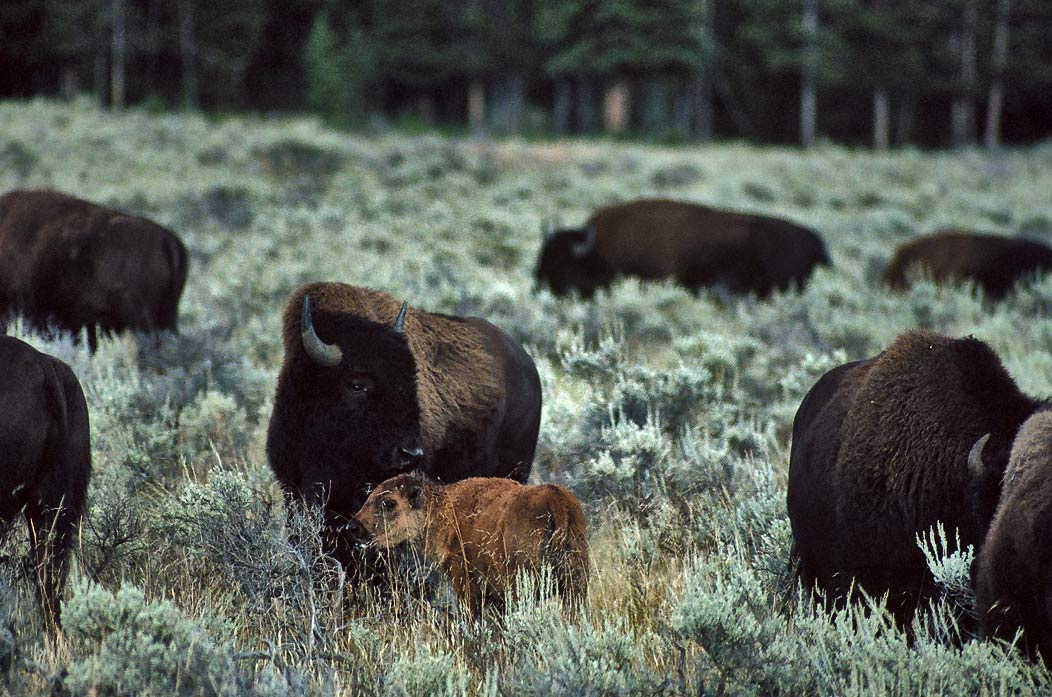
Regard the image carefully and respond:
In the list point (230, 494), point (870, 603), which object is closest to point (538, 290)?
point (230, 494)

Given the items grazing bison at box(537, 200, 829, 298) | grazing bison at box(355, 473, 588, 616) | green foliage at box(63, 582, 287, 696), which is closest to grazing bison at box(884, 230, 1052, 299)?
grazing bison at box(537, 200, 829, 298)

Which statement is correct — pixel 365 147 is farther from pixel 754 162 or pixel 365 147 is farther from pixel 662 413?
pixel 662 413

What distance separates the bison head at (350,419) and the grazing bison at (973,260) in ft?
34.7

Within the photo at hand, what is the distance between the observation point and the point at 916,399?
3.83 meters

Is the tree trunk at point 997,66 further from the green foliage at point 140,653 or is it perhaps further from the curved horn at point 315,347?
the green foliage at point 140,653

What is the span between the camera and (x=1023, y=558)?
2916 millimetres

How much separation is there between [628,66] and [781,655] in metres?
40.0

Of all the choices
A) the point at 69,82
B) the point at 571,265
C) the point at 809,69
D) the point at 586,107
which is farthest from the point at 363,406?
the point at 69,82

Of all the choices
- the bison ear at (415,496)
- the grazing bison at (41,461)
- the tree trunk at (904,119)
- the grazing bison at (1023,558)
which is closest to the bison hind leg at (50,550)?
the grazing bison at (41,461)

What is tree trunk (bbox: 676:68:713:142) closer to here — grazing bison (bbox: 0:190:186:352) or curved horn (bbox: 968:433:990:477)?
grazing bison (bbox: 0:190:186:352)

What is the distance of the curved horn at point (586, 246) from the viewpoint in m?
13.2

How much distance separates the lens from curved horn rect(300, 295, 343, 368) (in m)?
4.43

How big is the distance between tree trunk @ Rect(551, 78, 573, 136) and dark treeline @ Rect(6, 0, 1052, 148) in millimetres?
111

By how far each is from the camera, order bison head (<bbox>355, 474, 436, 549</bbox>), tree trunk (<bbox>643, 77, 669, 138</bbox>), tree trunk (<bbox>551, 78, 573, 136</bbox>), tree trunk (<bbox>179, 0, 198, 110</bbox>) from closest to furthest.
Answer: bison head (<bbox>355, 474, 436, 549</bbox>), tree trunk (<bbox>179, 0, 198, 110</bbox>), tree trunk (<bbox>643, 77, 669, 138</bbox>), tree trunk (<bbox>551, 78, 573, 136</bbox>)
